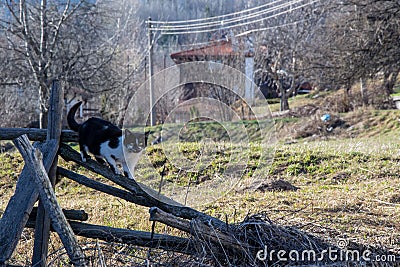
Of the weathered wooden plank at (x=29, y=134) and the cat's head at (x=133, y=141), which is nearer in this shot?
the weathered wooden plank at (x=29, y=134)

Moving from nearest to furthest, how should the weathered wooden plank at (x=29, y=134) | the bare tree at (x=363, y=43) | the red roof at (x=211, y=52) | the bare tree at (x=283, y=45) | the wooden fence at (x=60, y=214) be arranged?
the wooden fence at (x=60, y=214)
the weathered wooden plank at (x=29, y=134)
the bare tree at (x=363, y=43)
the red roof at (x=211, y=52)
the bare tree at (x=283, y=45)

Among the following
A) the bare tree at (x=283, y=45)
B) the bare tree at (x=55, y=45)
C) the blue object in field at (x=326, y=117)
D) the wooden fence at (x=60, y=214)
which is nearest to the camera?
the wooden fence at (x=60, y=214)

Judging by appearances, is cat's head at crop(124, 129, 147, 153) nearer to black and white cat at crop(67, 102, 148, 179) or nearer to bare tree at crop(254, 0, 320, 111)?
black and white cat at crop(67, 102, 148, 179)

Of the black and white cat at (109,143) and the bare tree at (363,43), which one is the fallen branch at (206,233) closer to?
the black and white cat at (109,143)

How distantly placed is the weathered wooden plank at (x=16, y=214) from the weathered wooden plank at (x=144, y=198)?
1.80 feet

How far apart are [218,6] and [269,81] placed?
1706 centimetres

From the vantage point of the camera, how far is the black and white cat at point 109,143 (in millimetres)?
4980

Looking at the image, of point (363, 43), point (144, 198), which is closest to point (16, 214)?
point (144, 198)

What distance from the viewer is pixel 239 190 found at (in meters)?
7.77

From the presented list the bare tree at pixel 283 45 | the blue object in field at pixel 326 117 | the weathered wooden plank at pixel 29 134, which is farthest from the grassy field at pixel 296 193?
the bare tree at pixel 283 45

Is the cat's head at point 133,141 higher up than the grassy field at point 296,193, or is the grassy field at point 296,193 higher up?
the cat's head at point 133,141

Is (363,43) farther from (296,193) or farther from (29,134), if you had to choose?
(29,134)

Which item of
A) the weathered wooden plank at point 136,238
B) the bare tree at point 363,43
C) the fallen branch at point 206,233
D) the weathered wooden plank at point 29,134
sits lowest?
the weathered wooden plank at point 136,238

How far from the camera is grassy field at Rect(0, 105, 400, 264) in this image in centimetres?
502
